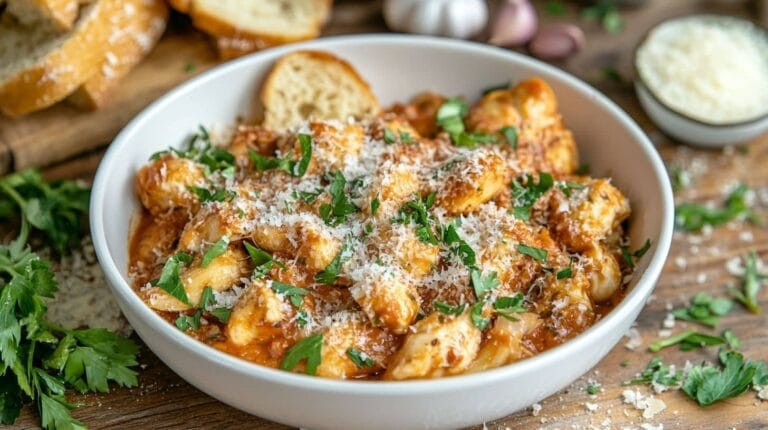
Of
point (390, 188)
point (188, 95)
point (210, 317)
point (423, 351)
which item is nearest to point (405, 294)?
point (423, 351)

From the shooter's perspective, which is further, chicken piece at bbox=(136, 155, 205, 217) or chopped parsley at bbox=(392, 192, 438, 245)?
chicken piece at bbox=(136, 155, 205, 217)

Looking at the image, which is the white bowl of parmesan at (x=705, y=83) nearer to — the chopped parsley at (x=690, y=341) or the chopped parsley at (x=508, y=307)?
the chopped parsley at (x=690, y=341)

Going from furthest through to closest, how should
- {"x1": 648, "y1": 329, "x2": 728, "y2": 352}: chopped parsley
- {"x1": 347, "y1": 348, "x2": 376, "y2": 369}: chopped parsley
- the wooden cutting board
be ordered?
the wooden cutting board, {"x1": 648, "y1": 329, "x2": 728, "y2": 352}: chopped parsley, {"x1": 347, "y1": 348, "x2": 376, "y2": 369}: chopped parsley

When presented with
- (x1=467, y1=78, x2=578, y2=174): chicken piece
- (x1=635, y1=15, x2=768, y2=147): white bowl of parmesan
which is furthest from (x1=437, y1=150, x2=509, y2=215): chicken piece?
(x1=635, y1=15, x2=768, y2=147): white bowl of parmesan

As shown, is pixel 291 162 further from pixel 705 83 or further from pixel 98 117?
pixel 705 83

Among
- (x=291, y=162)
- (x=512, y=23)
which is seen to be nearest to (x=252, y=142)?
(x=291, y=162)

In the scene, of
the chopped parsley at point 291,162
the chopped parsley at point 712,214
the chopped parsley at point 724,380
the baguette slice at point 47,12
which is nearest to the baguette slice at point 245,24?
the baguette slice at point 47,12

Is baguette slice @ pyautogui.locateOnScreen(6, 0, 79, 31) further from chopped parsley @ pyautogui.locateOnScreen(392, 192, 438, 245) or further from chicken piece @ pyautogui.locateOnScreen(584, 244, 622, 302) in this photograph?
chicken piece @ pyautogui.locateOnScreen(584, 244, 622, 302)
